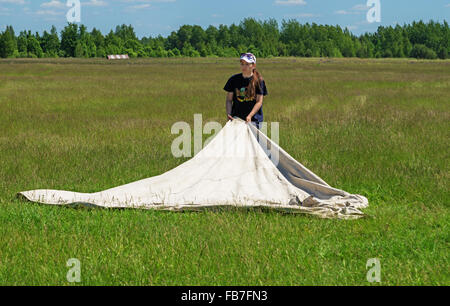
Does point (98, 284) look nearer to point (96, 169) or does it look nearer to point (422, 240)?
point (422, 240)

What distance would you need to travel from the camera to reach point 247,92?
8.55 m

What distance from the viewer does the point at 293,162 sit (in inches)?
322

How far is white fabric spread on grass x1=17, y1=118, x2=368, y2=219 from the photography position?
7418 mm

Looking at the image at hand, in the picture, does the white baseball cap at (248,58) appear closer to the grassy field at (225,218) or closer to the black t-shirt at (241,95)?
the black t-shirt at (241,95)

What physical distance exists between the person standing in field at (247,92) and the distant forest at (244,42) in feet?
425

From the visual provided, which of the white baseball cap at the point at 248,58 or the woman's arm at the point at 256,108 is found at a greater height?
the white baseball cap at the point at 248,58

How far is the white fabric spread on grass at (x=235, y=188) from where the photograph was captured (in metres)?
7.42

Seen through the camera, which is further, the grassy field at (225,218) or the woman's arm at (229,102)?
the woman's arm at (229,102)

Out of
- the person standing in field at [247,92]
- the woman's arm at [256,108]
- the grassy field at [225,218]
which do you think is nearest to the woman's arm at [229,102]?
the person standing in field at [247,92]

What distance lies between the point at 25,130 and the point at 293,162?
9.99 m
